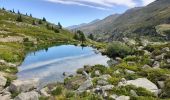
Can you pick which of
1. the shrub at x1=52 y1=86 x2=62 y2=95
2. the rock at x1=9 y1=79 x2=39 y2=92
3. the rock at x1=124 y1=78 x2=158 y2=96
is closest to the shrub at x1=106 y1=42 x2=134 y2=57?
the rock at x1=124 y1=78 x2=158 y2=96

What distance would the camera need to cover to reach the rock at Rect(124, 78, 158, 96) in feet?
111

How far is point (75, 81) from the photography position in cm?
4000

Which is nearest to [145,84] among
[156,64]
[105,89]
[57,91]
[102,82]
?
[102,82]

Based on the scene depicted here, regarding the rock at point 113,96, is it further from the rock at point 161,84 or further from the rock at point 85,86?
the rock at point 161,84

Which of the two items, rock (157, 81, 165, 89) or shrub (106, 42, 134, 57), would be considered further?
shrub (106, 42, 134, 57)

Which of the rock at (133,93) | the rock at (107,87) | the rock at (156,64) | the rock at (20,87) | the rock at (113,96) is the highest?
the rock at (156,64)

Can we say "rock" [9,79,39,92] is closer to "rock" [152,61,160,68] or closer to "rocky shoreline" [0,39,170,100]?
"rocky shoreline" [0,39,170,100]

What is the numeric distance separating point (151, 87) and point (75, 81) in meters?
10.1

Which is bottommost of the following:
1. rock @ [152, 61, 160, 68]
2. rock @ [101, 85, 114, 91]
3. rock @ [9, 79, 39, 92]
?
rock @ [9, 79, 39, 92]

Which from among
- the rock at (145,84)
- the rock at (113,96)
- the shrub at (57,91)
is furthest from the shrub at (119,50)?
the rock at (113,96)

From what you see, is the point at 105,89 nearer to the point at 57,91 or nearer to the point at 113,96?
the point at 113,96

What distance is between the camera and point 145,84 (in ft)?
115

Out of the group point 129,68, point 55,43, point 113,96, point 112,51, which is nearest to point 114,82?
point 113,96

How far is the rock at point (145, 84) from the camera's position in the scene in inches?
1334
